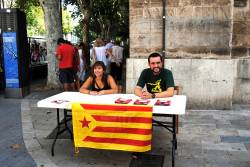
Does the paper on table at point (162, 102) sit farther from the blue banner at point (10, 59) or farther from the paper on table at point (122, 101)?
the blue banner at point (10, 59)

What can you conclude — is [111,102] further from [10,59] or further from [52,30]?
[52,30]

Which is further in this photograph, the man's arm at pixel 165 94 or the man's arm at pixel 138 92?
the man's arm at pixel 138 92

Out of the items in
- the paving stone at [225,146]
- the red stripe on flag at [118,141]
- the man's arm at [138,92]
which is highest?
the man's arm at [138,92]

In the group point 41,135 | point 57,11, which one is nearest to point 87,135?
point 41,135

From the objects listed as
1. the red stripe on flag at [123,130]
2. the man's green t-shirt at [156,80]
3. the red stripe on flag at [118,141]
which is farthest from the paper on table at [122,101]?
the man's green t-shirt at [156,80]

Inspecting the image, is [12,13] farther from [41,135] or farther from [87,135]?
[87,135]

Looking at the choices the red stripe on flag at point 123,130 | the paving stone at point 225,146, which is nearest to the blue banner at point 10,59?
the red stripe on flag at point 123,130

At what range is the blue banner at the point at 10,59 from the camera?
9.72 m

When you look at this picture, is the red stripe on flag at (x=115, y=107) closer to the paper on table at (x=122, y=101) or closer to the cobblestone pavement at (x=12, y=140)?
the paper on table at (x=122, y=101)

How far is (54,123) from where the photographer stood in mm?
Result: 7000

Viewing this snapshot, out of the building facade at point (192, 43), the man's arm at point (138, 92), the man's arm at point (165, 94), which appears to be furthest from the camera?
the building facade at point (192, 43)

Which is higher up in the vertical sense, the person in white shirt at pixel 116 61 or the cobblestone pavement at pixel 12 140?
the person in white shirt at pixel 116 61

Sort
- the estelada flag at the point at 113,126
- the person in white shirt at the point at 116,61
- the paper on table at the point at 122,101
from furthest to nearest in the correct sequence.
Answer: the person in white shirt at the point at 116,61 < the paper on table at the point at 122,101 < the estelada flag at the point at 113,126

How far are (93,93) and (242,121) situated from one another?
333cm
